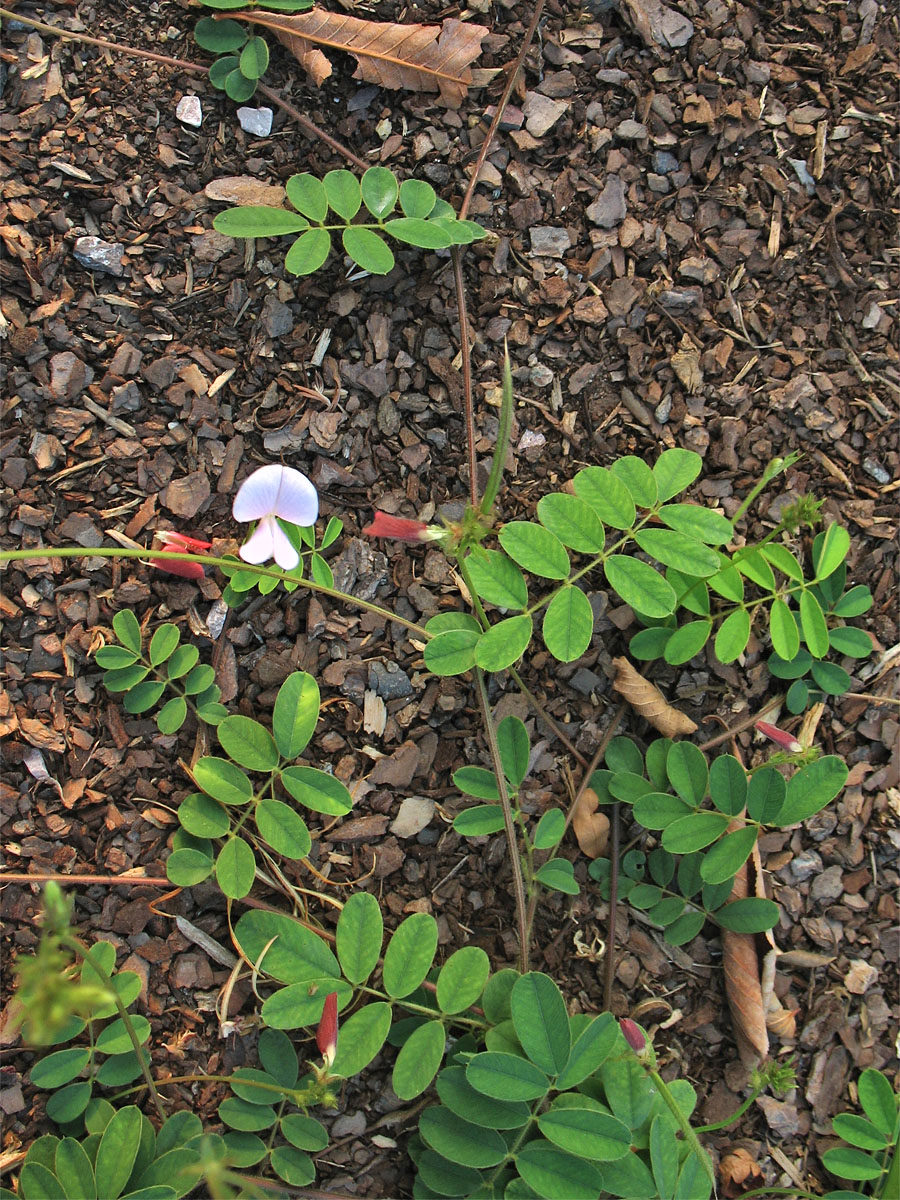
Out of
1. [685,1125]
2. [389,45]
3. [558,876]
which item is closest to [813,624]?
[558,876]

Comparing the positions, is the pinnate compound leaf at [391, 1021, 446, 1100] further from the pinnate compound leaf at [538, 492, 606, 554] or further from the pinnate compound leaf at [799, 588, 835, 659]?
the pinnate compound leaf at [799, 588, 835, 659]

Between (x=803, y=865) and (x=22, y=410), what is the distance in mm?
2284

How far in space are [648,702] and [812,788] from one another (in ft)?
1.42

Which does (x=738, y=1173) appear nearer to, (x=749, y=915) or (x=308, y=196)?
(x=749, y=915)

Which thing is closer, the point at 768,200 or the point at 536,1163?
the point at 536,1163

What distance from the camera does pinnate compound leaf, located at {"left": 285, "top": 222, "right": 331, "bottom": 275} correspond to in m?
2.14

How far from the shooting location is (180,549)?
7.05 ft

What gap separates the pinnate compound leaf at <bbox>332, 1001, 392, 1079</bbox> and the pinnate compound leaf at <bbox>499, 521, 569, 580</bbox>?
1.01m

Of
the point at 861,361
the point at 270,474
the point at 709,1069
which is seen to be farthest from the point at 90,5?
the point at 709,1069

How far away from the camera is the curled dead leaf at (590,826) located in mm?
2283

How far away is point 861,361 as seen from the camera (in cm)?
256

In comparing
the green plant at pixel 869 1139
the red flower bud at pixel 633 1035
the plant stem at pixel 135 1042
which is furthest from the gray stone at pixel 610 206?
the green plant at pixel 869 1139

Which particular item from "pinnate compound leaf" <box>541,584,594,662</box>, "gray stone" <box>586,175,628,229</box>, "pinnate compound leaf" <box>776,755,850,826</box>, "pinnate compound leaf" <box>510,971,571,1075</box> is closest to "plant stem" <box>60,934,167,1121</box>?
"pinnate compound leaf" <box>510,971,571,1075</box>

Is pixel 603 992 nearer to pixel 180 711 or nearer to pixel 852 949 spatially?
pixel 852 949
